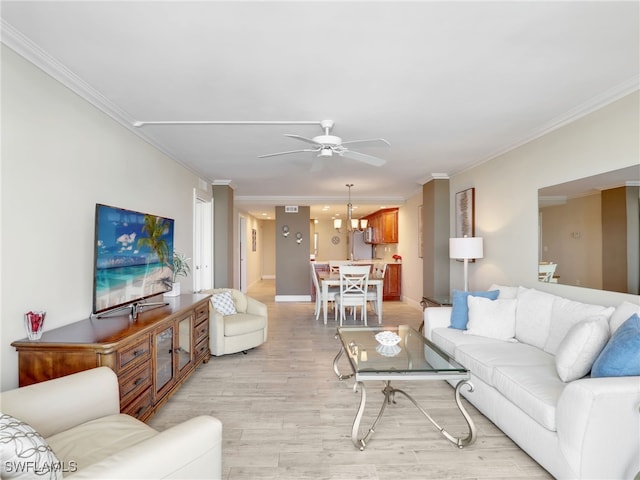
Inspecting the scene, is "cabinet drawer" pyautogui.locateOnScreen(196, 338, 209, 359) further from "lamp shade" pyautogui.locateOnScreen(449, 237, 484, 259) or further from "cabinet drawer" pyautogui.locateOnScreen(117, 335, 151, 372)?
"lamp shade" pyautogui.locateOnScreen(449, 237, 484, 259)

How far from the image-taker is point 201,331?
12.1 ft

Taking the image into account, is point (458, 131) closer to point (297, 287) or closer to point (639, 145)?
point (639, 145)

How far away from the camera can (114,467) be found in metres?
1.12

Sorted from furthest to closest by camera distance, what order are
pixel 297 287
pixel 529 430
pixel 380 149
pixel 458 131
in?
1. pixel 297 287
2. pixel 380 149
3. pixel 458 131
4. pixel 529 430

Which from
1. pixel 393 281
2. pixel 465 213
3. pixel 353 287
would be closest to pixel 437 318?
pixel 465 213

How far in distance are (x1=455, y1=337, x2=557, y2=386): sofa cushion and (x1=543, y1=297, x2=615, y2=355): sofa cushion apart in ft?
0.36

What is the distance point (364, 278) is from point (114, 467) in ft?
16.2

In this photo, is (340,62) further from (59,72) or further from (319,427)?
(319,427)

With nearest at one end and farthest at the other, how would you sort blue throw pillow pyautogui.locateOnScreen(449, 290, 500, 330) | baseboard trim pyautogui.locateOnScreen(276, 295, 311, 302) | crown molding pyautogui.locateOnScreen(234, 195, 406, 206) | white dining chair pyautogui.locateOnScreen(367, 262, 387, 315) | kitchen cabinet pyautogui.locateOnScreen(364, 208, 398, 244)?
1. blue throw pillow pyautogui.locateOnScreen(449, 290, 500, 330)
2. white dining chair pyautogui.locateOnScreen(367, 262, 387, 315)
3. crown molding pyautogui.locateOnScreen(234, 195, 406, 206)
4. baseboard trim pyautogui.locateOnScreen(276, 295, 311, 302)
5. kitchen cabinet pyautogui.locateOnScreen(364, 208, 398, 244)

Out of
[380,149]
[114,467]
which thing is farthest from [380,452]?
[380,149]

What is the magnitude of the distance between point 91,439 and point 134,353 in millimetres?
779

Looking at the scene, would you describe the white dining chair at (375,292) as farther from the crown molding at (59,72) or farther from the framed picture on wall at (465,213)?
the crown molding at (59,72)

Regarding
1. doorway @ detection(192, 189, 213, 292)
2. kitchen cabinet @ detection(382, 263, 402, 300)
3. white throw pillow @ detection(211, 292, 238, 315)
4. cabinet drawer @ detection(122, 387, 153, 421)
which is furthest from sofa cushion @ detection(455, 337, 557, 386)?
kitchen cabinet @ detection(382, 263, 402, 300)

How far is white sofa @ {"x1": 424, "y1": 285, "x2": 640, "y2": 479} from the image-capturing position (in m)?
1.70
